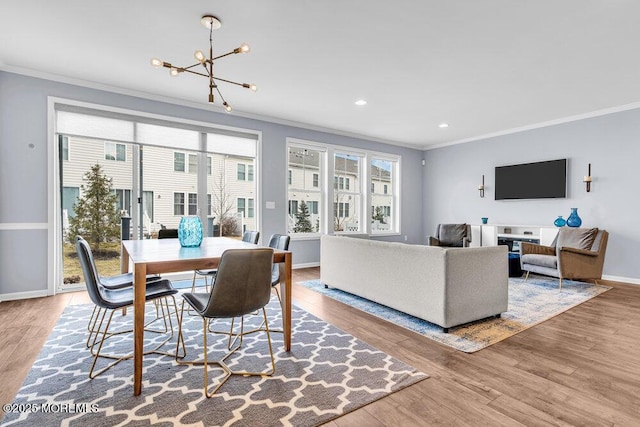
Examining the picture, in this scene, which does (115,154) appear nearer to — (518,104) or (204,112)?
(204,112)

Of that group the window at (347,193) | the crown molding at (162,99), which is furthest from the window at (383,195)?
the crown molding at (162,99)

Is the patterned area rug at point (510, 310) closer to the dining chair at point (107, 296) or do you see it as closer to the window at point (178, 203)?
the dining chair at point (107, 296)

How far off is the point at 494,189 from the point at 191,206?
18.7 ft

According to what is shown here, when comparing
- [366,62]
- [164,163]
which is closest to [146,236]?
[164,163]

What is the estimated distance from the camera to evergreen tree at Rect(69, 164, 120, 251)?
4211mm

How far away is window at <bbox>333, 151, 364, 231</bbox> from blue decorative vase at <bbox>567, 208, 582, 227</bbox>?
3597 millimetres

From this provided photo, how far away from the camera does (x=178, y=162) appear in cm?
480

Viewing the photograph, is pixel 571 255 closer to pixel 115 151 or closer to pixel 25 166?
pixel 115 151

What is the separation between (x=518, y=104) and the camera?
15.5 ft

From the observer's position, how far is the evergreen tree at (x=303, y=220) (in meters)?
6.13

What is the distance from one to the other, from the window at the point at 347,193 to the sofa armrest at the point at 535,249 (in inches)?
121

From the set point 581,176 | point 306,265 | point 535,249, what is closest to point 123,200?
point 306,265

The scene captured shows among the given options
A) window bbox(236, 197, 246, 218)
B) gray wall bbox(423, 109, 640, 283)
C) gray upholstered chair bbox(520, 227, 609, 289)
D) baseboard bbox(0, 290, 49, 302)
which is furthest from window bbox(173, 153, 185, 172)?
gray wall bbox(423, 109, 640, 283)

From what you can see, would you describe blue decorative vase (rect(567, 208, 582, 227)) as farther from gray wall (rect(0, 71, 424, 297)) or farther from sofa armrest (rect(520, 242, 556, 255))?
gray wall (rect(0, 71, 424, 297))
